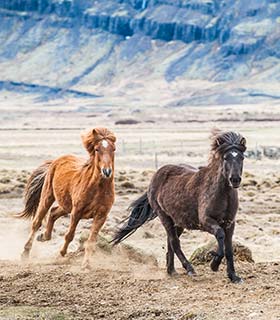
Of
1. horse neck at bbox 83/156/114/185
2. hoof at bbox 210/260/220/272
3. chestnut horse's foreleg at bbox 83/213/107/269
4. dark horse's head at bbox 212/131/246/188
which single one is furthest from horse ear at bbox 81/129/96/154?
hoof at bbox 210/260/220/272

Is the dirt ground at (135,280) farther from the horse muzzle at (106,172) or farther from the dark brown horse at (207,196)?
the horse muzzle at (106,172)

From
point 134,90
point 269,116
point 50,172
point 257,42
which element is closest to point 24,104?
point 134,90

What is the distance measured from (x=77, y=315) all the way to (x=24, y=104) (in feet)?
539

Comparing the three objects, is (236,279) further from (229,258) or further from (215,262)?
(215,262)

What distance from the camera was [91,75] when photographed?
190250 millimetres

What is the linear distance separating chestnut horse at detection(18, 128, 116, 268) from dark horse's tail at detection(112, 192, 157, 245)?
314 millimetres

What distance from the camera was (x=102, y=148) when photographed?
13.3 meters

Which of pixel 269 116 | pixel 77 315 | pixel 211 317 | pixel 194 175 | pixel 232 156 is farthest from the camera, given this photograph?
pixel 269 116

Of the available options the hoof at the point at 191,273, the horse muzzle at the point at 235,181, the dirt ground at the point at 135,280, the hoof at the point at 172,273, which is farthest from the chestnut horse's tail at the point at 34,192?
the horse muzzle at the point at 235,181

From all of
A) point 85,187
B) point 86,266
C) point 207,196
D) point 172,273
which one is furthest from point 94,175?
point 207,196

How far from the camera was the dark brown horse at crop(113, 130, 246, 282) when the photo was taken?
11.2 m

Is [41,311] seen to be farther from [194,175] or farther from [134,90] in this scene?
[134,90]

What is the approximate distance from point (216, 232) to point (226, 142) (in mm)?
1084

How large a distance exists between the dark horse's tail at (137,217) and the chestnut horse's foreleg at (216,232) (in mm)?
1906
